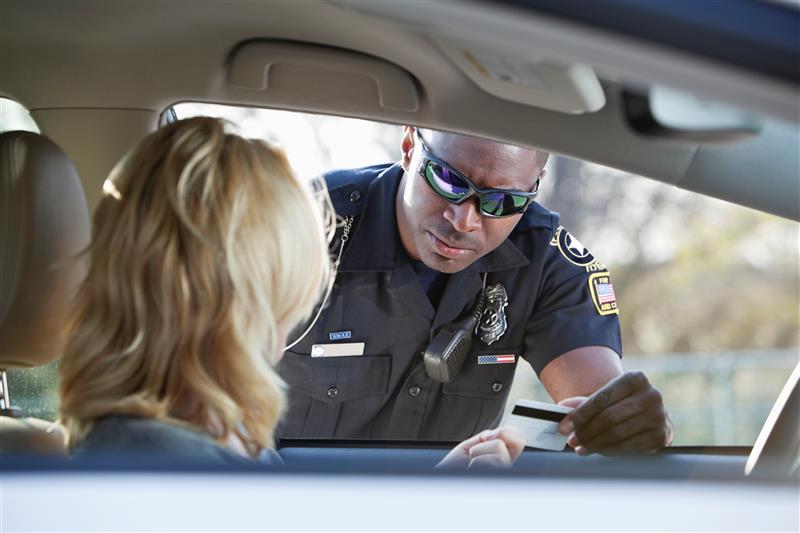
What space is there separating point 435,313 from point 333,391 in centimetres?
32

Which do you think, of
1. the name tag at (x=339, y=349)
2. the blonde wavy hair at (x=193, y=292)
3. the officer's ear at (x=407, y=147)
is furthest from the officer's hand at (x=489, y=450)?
the officer's ear at (x=407, y=147)

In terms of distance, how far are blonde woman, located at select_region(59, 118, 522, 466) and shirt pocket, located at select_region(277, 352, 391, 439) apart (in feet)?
4.09

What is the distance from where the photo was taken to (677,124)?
4.69ft

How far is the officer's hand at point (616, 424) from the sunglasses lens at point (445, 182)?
61 cm

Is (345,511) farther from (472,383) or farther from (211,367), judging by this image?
(472,383)

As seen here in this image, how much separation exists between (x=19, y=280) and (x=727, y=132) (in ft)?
3.75

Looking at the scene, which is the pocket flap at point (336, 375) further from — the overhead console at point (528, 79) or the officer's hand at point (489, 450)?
the overhead console at point (528, 79)

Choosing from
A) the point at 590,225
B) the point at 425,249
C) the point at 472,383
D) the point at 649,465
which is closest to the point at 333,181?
the point at 425,249

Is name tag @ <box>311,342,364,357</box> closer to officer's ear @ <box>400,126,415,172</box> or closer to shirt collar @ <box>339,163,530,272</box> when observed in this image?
shirt collar @ <box>339,163,530,272</box>

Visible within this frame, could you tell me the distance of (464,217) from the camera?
9.50 ft

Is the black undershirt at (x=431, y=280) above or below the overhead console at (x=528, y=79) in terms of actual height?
below

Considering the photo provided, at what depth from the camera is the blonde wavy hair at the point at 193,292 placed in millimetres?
1648

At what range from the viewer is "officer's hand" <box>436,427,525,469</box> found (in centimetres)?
211

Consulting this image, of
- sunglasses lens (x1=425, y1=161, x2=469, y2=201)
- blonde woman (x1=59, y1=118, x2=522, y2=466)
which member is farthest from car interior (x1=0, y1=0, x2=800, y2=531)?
sunglasses lens (x1=425, y1=161, x2=469, y2=201)
